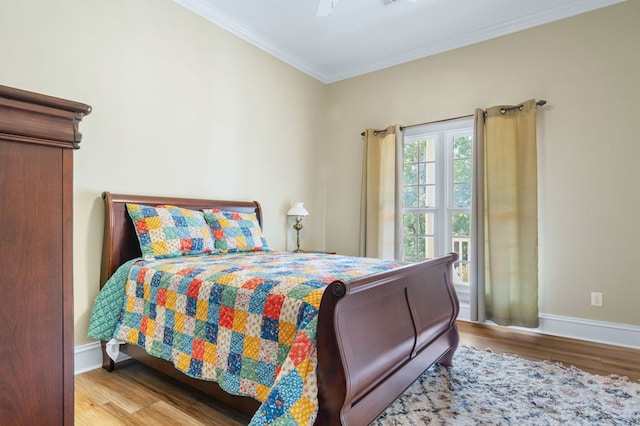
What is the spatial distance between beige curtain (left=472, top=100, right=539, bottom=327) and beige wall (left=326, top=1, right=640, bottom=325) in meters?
0.16

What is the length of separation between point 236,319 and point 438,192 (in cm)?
295

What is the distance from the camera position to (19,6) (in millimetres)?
2244

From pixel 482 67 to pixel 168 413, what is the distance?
393cm

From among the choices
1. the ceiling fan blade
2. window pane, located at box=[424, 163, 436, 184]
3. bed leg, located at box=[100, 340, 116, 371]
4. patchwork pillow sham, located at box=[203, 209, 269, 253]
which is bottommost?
bed leg, located at box=[100, 340, 116, 371]

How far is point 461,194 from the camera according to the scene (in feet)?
12.8

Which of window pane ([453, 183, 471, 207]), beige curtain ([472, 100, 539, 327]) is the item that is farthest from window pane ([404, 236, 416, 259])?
beige curtain ([472, 100, 539, 327])

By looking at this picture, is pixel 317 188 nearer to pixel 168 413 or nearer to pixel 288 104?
pixel 288 104

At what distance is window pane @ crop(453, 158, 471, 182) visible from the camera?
3844 millimetres

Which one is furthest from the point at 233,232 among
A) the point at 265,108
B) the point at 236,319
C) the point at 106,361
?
the point at 265,108

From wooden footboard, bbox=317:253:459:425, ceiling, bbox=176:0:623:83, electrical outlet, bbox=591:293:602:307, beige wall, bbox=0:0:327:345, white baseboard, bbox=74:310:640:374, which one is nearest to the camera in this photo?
wooden footboard, bbox=317:253:459:425

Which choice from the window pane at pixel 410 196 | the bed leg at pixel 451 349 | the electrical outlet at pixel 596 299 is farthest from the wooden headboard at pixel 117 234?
the electrical outlet at pixel 596 299

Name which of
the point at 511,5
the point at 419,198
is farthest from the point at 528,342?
the point at 511,5

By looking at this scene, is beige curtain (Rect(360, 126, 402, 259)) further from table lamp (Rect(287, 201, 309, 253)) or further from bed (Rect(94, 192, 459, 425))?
bed (Rect(94, 192, 459, 425))

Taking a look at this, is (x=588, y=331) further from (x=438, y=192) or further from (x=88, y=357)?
(x=88, y=357)
